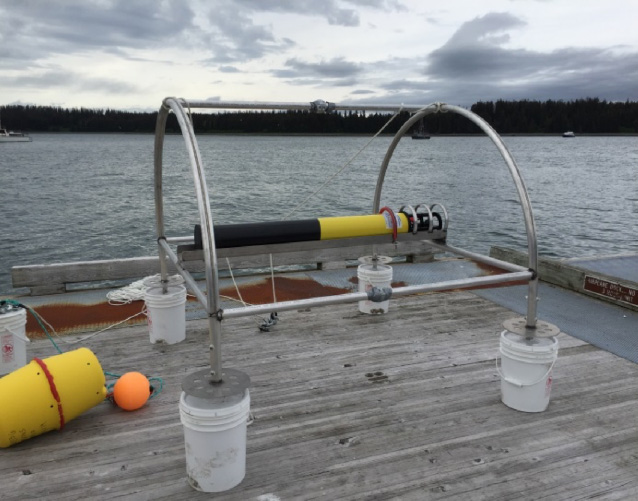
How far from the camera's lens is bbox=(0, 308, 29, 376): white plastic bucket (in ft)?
15.0

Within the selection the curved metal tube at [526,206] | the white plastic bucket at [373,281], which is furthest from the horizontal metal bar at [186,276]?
the curved metal tube at [526,206]

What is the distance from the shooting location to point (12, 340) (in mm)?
4660

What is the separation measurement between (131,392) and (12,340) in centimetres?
151

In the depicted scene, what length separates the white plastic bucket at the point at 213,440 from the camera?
3.04 metres

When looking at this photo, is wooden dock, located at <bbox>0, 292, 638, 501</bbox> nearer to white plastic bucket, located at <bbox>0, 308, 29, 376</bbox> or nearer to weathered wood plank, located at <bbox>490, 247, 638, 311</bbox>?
white plastic bucket, located at <bbox>0, 308, 29, 376</bbox>

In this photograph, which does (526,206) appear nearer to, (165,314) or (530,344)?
(530,344)

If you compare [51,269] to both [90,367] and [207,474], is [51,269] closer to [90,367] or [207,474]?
[90,367]

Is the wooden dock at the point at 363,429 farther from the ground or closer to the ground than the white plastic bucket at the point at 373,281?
closer to the ground

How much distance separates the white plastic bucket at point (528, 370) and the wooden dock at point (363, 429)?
0.39 feet

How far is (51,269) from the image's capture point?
7.41 m

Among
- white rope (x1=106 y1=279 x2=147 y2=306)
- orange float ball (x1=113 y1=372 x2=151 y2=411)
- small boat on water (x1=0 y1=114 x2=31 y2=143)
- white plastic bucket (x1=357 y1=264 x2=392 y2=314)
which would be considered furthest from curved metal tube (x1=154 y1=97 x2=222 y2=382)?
small boat on water (x1=0 y1=114 x2=31 y2=143)

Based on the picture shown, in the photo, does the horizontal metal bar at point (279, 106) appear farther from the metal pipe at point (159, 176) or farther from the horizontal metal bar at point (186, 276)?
the horizontal metal bar at point (186, 276)

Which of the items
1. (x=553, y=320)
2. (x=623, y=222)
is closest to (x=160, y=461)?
(x=553, y=320)

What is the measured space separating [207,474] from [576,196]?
42.3m
